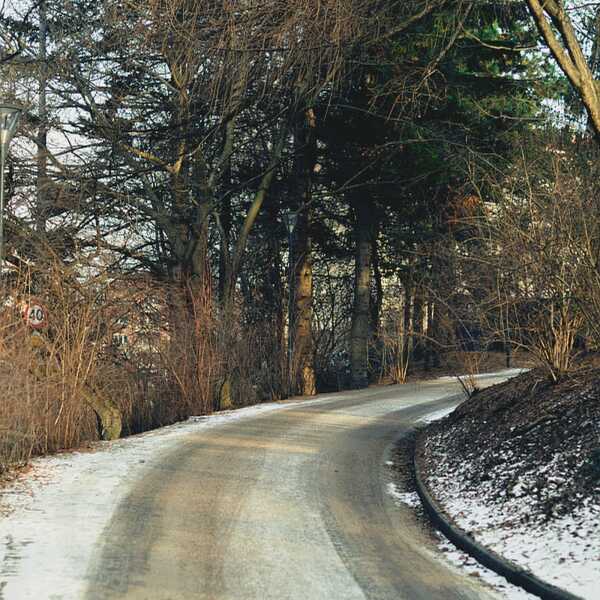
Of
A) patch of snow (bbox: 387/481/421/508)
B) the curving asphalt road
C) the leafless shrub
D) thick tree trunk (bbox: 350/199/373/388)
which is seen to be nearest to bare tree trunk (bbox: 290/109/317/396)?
thick tree trunk (bbox: 350/199/373/388)

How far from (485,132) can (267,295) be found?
9.30 metres

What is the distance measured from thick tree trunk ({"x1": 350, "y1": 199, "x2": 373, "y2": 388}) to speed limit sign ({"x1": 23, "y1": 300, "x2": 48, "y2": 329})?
50.1ft

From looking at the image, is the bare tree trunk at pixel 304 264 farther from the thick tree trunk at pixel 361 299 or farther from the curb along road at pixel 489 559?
the curb along road at pixel 489 559

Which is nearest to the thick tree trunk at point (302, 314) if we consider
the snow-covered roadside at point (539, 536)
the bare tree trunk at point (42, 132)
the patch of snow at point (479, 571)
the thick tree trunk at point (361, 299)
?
the thick tree trunk at point (361, 299)

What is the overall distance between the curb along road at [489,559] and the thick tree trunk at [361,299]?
61.7ft

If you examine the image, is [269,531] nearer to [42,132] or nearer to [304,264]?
[42,132]

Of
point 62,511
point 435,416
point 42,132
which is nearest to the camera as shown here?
point 62,511

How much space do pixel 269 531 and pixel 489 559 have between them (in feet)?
7.01

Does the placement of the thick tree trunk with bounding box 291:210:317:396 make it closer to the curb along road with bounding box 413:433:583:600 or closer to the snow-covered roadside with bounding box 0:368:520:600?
the snow-covered roadside with bounding box 0:368:520:600

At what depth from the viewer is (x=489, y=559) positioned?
771 cm

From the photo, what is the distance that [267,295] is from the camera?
30.2 meters

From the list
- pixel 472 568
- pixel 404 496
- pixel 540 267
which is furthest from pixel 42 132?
pixel 472 568

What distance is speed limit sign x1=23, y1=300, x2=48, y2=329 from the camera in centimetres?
1442

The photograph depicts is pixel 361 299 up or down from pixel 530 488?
up
